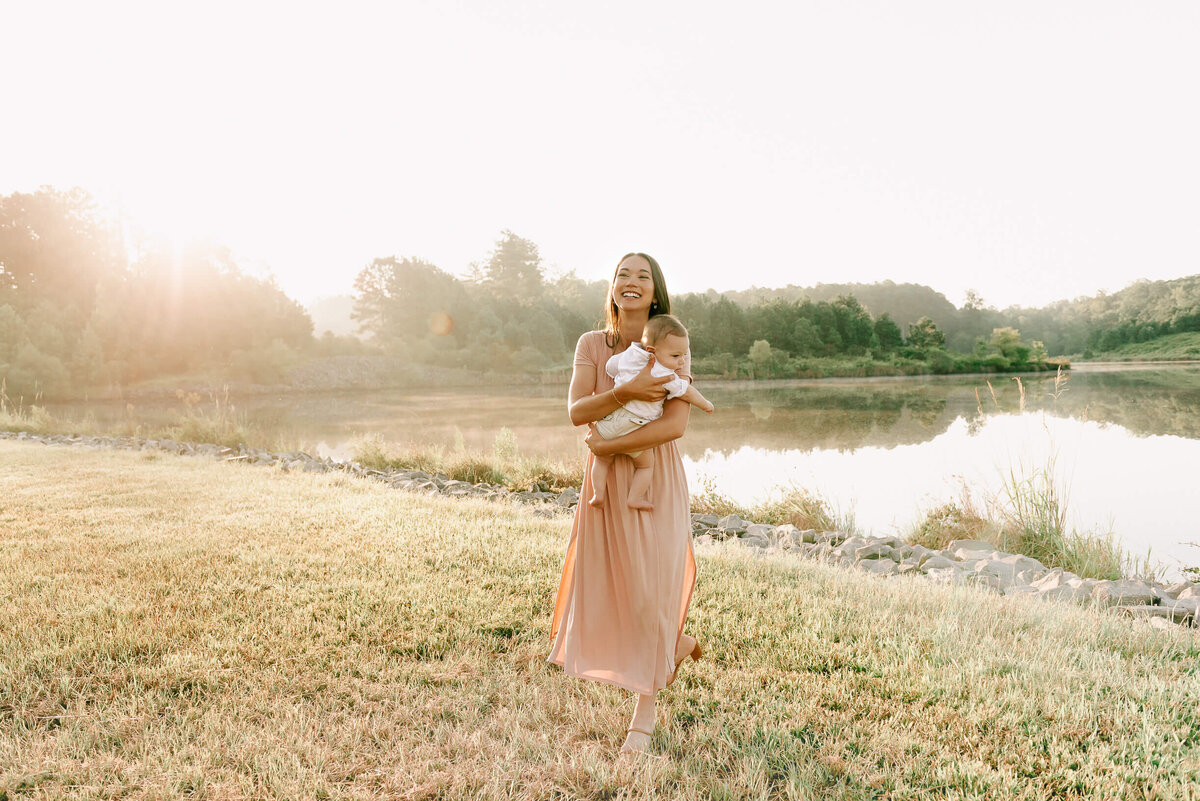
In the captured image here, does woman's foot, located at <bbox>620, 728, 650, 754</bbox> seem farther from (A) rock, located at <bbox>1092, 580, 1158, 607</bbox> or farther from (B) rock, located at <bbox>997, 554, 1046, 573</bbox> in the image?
(B) rock, located at <bbox>997, 554, 1046, 573</bbox>

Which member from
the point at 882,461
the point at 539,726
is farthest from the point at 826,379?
the point at 539,726

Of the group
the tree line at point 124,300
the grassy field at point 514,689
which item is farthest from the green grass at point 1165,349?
the tree line at point 124,300

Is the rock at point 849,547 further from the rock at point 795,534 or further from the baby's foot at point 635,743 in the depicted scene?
the baby's foot at point 635,743

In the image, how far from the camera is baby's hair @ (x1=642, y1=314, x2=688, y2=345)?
2379 mm

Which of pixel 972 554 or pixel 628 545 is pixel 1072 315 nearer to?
pixel 972 554

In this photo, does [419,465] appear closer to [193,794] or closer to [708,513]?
[708,513]

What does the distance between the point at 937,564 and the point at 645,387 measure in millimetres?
4686

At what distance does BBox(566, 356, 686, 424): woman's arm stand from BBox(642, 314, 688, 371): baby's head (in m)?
0.04

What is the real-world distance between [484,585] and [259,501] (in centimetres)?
394

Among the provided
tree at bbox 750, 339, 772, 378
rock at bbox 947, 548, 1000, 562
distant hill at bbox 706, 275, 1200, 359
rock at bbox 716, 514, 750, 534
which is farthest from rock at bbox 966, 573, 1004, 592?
distant hill at bbox 706, 275, 1200, 359

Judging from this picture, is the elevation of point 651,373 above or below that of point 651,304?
below

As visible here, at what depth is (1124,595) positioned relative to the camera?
466cm

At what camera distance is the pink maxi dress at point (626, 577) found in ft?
8.17

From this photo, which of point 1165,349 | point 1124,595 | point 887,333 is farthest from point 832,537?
point 887,333
